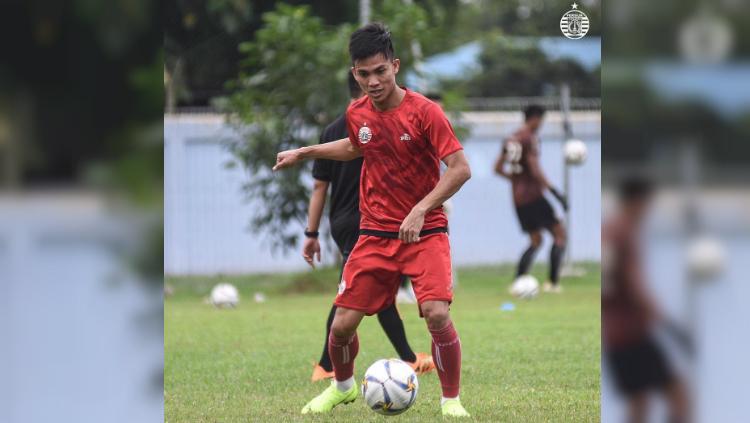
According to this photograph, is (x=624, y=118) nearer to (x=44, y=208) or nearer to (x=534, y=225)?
(x=44, y=208)

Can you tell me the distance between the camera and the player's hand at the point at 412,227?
4523 millimetres

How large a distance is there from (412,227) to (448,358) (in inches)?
30.9

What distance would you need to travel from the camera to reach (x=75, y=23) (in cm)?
129

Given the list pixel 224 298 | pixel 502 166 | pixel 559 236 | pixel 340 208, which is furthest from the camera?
pixel 502 166

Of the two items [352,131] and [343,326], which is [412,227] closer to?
[352,131]

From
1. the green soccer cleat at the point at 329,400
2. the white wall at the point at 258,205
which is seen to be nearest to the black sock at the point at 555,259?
the white wall at the point at 258,205

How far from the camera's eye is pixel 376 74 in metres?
4.59

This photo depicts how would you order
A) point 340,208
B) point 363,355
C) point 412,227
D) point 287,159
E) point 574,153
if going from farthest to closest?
point 574,153, point 363,355, point 340,208, point 287,159, point 412,227

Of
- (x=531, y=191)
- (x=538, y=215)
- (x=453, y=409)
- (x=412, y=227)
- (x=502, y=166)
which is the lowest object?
(x=538, y=215)

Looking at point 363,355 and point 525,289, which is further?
point 525,289

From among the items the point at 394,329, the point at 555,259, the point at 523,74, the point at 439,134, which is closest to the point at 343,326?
the point at 439,134

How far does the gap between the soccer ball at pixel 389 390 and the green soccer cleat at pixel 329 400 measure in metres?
0.48

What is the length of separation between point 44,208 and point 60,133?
12 cm

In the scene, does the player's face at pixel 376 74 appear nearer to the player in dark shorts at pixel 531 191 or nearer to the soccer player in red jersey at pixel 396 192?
the soccer player in red jersey at pixel 396 192
